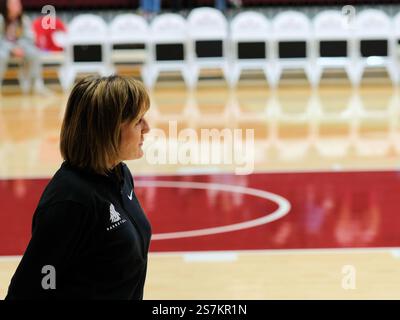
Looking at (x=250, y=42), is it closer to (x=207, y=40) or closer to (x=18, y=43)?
(x=207, y=40)

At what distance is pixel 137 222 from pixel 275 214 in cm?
433

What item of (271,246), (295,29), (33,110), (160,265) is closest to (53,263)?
(160,265)

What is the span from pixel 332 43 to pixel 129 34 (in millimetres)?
3062

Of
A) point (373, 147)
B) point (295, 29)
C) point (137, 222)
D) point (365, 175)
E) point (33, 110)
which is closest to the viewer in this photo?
point (137, 222)

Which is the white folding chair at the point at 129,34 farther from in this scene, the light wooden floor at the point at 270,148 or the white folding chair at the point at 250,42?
the white folding chair at the point at 250,42

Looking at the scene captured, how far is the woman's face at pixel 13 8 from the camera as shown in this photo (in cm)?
1296

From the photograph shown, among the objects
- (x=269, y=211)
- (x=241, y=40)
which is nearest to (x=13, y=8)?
(x=241, y=40)

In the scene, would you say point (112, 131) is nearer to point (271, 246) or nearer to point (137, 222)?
point (137, 222)

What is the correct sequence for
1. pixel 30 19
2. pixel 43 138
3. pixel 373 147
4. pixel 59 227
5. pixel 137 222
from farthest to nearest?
1. pixel 30 19
2. pixel 43 138
3. pixel 373 147
4. pixel 137 222
5. pixel 59 227

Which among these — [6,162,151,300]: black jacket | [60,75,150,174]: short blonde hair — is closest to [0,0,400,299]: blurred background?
[6,162,151,300]: black jacket

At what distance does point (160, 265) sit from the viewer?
5523mm

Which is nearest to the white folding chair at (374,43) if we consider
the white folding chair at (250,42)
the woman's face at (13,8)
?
the white folding chair at (250,42)

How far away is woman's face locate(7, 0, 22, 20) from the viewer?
42.5 ft

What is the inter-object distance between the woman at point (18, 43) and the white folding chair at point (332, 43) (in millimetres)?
4123
